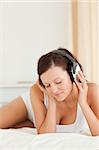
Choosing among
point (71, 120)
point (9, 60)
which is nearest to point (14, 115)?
point (71, 120)

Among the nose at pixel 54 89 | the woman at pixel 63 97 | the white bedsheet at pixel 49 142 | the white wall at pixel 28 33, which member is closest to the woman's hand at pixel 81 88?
the woman at pixel 63 97

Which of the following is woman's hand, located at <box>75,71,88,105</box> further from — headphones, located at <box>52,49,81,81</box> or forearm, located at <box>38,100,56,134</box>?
forearm, located at <box>38,100,56,134</box>

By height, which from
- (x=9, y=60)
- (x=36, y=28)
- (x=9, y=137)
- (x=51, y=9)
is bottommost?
(x=9, y=137)

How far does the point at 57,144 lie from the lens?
0.95 meters

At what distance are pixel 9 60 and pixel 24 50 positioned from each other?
13cm

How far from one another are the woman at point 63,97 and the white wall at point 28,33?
25.3 inches

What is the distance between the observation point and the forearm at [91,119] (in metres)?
1.26

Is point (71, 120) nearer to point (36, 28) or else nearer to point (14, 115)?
point (14, 115)

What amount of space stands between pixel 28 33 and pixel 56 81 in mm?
946

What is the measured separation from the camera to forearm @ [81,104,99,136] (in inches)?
49.6

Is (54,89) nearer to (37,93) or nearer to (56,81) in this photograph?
(56,81)

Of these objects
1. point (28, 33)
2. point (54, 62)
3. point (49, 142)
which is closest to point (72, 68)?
point (54, 62)

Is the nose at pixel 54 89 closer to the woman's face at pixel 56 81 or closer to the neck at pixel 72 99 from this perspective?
the woman's face at pixel 56 81

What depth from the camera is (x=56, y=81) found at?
4.17 feet
